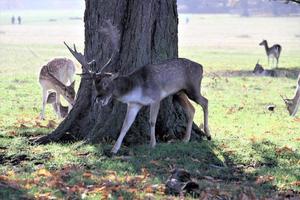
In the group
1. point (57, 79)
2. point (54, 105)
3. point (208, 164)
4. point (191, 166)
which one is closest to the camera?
point (191, 166)

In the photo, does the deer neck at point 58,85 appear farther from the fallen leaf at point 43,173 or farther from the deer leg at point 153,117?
the fallen leaf at point 43,173

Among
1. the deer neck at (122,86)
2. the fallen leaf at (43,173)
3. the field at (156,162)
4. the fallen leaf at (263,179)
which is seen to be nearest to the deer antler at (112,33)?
the deer neck at (122,86)

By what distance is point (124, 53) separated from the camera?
937 cm

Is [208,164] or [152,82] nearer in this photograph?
[208,164]

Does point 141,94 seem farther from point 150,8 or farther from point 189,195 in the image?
point 189,195

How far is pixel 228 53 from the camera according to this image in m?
34.4

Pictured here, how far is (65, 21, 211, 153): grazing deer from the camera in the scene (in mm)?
8492

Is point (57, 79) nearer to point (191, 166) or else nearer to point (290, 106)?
point (290, 106)

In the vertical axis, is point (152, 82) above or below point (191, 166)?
above

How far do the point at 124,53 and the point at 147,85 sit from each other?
2.57 ft

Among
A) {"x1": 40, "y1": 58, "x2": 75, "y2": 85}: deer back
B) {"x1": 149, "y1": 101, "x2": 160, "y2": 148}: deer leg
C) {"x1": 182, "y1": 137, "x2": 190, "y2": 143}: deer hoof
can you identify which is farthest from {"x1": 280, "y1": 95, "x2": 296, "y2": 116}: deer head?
{"x1": 149, "y1": 101, "x2": 160, "y2": 148}: deer leg

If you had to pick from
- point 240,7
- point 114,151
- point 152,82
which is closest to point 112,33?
point 152,82

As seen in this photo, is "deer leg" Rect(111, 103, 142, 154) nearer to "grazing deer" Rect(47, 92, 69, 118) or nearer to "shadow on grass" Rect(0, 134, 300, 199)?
"shadow on grass" Rect(0, 134, 300, 199)

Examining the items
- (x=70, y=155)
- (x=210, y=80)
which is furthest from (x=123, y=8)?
(x=210, y=80)
